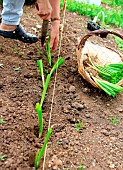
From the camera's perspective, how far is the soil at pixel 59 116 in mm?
2195

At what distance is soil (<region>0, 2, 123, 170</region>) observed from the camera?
2195 mm

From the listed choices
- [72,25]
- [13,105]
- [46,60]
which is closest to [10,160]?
[13,105]

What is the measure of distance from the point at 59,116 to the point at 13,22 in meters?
0.99

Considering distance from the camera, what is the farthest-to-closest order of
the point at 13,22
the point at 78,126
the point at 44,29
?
the point at 13,22, the point at 44,29, the point at 78,126

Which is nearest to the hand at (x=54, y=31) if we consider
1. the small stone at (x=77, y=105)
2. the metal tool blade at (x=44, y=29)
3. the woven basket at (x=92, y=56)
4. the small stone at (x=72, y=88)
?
the metal tool blade at (x=44, y=29)

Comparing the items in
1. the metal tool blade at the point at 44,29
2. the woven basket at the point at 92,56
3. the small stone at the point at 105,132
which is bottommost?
the small stone at the point at 105,132

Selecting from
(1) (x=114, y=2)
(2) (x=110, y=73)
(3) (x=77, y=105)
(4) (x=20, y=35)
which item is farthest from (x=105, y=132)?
(1) (x=114, y=2)

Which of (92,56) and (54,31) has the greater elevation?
(54,31)

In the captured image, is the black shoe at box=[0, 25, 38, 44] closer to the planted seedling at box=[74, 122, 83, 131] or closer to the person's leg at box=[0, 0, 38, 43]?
the person's leg at box=[0, 0, 38, 43]

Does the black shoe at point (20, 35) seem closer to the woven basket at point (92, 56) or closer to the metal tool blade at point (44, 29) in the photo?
the metal tool blade at point (44, 29)

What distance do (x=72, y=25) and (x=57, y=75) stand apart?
1256 mm

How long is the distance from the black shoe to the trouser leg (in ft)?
0.24

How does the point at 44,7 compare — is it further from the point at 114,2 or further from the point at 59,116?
the point at 114,2

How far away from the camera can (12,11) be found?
309 cm
